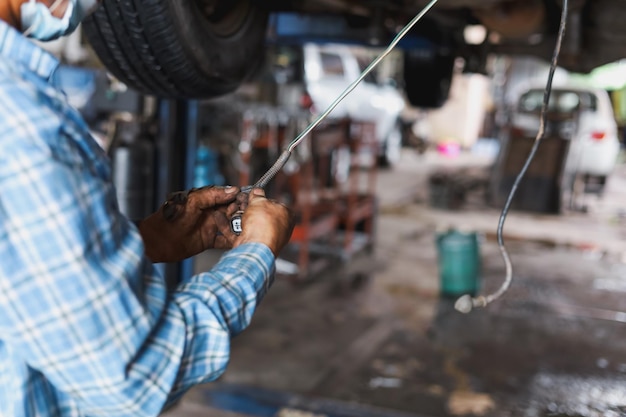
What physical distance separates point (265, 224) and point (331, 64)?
811 cm

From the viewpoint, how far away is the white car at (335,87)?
7.68m

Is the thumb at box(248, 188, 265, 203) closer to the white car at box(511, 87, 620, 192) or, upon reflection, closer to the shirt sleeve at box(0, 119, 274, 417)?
the shirt sleeve at box(0, 119, 274, 417)

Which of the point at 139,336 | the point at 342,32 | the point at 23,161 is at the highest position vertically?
the point at 342,32

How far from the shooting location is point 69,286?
873 mm

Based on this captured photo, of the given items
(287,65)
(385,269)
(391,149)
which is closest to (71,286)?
(385,269)

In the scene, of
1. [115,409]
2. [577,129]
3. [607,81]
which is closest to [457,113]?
[607,81]

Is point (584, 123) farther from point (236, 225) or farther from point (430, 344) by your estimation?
point (236, 225)

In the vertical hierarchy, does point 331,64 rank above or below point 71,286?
above

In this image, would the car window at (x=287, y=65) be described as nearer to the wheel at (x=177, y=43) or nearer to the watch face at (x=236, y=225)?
the wheel at (x=177, y=43)

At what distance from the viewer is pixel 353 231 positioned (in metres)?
6.49

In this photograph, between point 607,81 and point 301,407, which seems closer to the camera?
point 301,407

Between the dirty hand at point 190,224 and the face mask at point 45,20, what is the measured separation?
0.38 metres

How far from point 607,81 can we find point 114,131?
31.3ft

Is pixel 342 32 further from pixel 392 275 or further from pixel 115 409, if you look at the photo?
pixel 392 275
